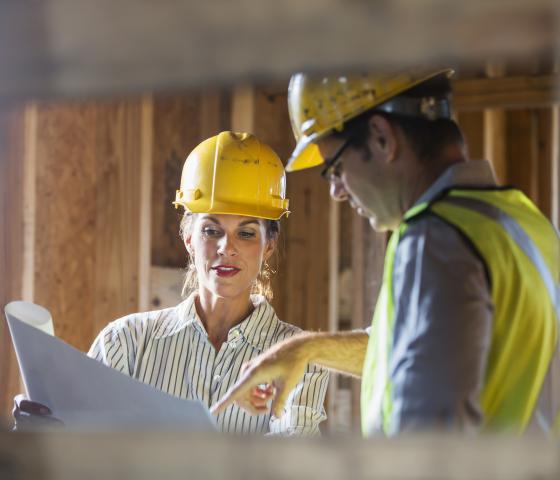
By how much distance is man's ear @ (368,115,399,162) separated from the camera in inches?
66.8

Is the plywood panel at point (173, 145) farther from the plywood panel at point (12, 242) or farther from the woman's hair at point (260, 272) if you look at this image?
the woman's hair at point (260, 272)

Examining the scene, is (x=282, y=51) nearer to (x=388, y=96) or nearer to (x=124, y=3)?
(x=124, y=3)

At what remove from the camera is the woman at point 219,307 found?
119 inches

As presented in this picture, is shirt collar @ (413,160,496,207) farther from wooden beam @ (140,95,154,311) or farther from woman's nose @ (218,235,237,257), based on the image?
wooden beam @ (140,95,154,311)

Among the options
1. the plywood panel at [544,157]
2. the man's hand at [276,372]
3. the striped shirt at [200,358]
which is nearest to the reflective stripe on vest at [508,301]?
the man's hand at [276,372]

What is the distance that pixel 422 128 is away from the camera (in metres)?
1.73

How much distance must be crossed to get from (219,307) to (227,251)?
23 cm

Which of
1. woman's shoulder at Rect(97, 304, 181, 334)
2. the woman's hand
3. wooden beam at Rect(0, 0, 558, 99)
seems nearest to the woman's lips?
woman's shoulder at Rect(97, 304, 181, 334)

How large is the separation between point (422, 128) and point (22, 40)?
1176 millimetres

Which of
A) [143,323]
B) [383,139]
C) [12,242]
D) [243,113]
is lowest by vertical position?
[143,323]

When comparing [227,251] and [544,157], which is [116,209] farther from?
[544,157]

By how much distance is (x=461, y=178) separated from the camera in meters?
1.66

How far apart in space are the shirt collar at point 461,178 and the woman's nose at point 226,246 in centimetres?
148

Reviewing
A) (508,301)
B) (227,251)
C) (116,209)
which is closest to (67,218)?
(116,209)
